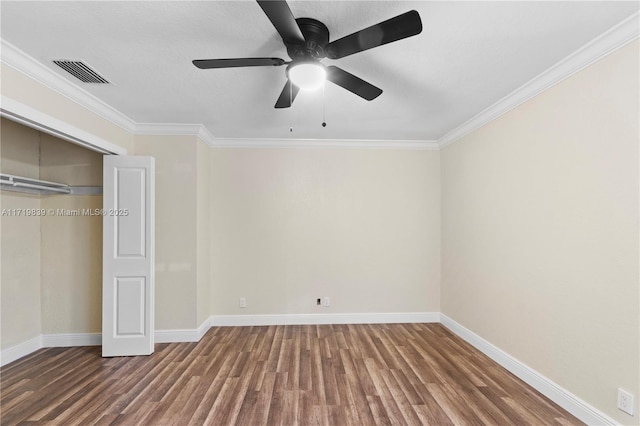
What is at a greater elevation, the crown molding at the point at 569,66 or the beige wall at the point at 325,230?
the crown molding at the point at 569,66

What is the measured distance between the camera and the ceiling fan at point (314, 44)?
141cm

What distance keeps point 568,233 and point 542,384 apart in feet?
4.18

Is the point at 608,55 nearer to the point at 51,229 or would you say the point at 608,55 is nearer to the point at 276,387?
the point at 276,387

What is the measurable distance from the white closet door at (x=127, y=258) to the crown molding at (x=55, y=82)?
45 cm

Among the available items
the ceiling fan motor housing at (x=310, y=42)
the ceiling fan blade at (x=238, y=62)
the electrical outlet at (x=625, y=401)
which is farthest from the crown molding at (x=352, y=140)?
the electrical outlet at (x=625, y=401)

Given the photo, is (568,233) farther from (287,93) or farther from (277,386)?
(277,386)

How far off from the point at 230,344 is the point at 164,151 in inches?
96.8

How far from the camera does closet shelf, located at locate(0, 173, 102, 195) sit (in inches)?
113

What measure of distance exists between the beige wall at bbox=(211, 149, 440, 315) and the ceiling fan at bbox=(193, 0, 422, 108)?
230 centimetres

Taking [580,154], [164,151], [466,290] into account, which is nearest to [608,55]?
[580,154]

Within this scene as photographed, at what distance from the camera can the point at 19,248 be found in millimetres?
3279

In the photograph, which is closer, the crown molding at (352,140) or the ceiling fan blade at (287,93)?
the crown molding at (352,140)

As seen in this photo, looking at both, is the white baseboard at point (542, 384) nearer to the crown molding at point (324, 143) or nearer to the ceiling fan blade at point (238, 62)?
the crown molding at point (324, 143)

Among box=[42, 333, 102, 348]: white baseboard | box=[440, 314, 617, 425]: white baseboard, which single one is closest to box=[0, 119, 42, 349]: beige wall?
box=[42, 333, 102, 348]: white baseboard
